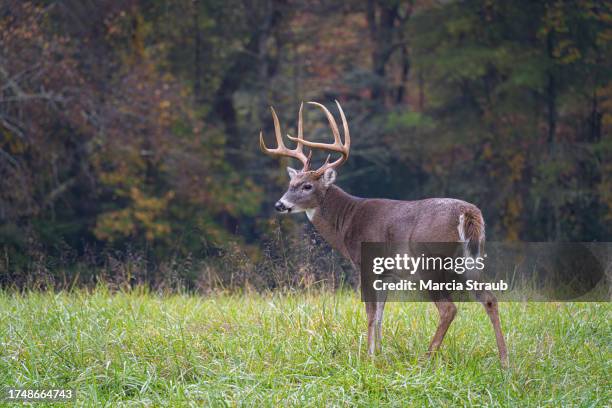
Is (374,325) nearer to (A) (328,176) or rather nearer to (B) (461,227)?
(B) (461,227)

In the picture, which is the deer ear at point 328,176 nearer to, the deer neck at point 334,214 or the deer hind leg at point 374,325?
the deer neck at point 334,214

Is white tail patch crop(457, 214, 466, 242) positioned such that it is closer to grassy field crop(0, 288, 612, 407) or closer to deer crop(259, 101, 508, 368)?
deer crop(259, 101, 508, 368)

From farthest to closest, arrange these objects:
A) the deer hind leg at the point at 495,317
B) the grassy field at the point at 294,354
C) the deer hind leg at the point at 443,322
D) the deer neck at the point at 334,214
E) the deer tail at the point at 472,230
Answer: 1. the deer neck at the point at 334,214
2. the deer tail at the point at 472,230
3. the deer hind leg at the point at 443,322
4. the deer hind leg at the point at 495,317
5. the grassy field at the point at 294,354

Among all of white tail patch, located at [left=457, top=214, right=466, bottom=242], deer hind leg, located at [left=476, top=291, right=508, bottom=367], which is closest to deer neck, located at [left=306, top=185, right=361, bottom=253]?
white tail patch, located at [left=457, top=214, right=466, bottom=242]

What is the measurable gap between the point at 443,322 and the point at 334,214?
1.66 meters

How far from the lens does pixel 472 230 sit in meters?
6.28

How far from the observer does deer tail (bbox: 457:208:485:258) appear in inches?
247

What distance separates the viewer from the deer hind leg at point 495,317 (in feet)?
19.6

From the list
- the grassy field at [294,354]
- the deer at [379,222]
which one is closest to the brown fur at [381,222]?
the deer at [379,222]

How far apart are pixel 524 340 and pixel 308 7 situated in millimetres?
15898

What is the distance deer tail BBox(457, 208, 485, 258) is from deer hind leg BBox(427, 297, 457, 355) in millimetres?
383

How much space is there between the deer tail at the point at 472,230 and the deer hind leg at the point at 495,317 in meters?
0.30

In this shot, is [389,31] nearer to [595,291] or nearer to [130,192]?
[130,192]

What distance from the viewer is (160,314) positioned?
7414mm
